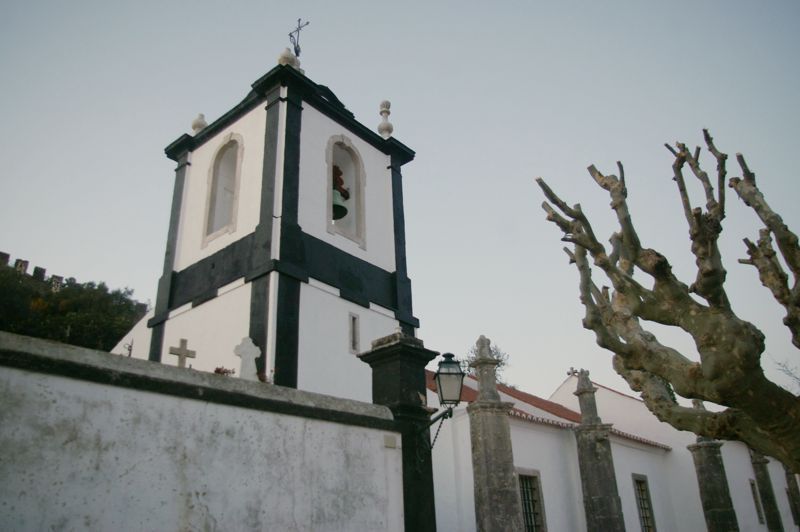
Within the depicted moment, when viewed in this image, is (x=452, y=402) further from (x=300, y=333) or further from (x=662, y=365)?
(x=300, y=333)

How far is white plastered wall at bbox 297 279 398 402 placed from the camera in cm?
1120

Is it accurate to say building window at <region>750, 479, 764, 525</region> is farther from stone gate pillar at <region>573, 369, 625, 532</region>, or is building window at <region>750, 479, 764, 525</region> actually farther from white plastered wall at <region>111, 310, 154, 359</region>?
white plastered wall at <region>111, 310, 154, 359</region>

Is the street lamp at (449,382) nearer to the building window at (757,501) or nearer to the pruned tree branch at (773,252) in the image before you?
the pruned tree branch at (773,252)

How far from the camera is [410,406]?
22.1 feet

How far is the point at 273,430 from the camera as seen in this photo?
5.34 meters

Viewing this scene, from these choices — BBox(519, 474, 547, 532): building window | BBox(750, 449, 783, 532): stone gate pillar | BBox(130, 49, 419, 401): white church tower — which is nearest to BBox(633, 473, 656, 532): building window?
BBox(519, 474, 547, 532): building window

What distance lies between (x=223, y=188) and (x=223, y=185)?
0.09 m

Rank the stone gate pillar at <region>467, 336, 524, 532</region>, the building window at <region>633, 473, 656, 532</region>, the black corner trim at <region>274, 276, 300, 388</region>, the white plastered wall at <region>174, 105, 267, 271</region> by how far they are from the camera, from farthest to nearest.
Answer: the building window at <region>633, 473, 656, 532</region>, the white plastered wall at <region>174, 105, 267, 271</region>, the stone gate pillar at <region>467, 336, 524, 532</region>, the black corner trim at <region>274, 276, 300, 388</region>

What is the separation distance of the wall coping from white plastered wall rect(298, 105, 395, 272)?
7000 mm

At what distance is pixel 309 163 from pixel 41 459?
1013cm

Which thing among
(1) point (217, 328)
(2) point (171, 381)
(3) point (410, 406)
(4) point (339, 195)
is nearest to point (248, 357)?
(3) point (410, 406)

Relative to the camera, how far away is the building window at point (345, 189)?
1364 cm

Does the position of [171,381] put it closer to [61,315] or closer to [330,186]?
[330,186]

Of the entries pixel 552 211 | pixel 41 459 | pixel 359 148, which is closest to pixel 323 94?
pixel 359 148
